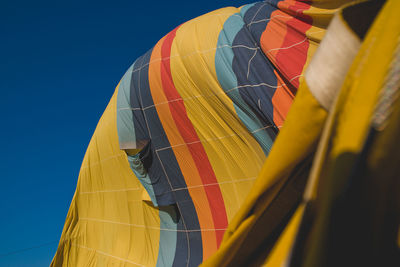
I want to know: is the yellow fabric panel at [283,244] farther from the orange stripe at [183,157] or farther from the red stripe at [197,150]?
the orange stripe at [183,157]

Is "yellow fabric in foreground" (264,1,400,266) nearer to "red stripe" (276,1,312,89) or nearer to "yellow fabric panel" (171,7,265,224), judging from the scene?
"red stripe" (276,1,312,89)

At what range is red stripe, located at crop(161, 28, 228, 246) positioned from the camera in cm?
302

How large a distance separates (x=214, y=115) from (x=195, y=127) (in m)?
0.24

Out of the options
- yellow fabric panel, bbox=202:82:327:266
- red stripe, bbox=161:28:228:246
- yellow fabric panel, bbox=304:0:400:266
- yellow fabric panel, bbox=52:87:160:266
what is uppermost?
yellow fabric panel, bbox=304:0:400:266

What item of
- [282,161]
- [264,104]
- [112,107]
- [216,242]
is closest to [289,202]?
[282,161]

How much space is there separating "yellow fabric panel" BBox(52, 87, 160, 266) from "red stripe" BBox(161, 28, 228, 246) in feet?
2.62

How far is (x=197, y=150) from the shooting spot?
310cm

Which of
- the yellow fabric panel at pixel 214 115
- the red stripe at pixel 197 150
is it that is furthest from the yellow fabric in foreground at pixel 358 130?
the red stripe at pixel 197 150

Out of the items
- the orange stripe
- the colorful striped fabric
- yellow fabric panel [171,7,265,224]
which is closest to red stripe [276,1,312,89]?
the colorful striped fabric

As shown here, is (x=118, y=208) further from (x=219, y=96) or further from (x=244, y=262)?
(x=244, y=262)

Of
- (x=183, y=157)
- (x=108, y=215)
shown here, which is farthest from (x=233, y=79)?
(x=108, y=215)

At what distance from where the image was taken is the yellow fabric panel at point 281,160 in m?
0.75

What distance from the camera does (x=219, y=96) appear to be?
281 cm

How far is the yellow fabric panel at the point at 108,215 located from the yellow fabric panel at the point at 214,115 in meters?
1.05
